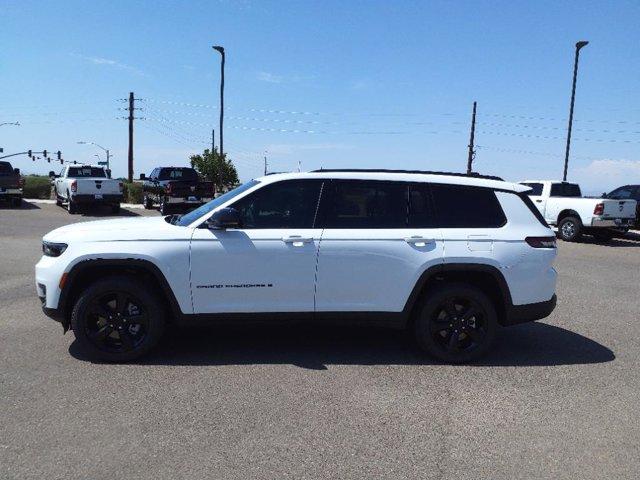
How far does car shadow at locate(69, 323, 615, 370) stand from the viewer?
514 cm

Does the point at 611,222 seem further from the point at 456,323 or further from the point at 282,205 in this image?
the point at 282,205

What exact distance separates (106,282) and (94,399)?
110 centimetres

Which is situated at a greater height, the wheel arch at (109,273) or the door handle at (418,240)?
the door handle at (418,240)

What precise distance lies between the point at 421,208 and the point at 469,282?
88cm

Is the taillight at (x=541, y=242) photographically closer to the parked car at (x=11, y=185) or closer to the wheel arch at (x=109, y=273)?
the wheel arch at (x=109, y=273)

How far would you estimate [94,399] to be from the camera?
13.7ft

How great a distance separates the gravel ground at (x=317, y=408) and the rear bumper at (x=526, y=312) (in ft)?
1.46

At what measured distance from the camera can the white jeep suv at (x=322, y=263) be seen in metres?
4.87

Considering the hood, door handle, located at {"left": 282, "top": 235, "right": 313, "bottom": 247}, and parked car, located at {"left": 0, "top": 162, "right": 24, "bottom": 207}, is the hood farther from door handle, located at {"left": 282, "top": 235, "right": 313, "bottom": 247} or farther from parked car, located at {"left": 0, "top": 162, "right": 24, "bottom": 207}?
parked car, located at {"left": 0, "top": 162, "right": 24, "bottom": 207}

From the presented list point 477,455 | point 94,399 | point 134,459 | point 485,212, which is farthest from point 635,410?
point 94,399

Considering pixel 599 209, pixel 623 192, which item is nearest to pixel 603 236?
pixel 599 209

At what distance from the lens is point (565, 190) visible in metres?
18.1

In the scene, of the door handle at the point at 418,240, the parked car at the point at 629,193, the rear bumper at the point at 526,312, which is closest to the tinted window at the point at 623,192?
the parked car at the point at 629,193

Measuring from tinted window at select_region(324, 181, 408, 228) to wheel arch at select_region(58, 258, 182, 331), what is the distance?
1.58 m
